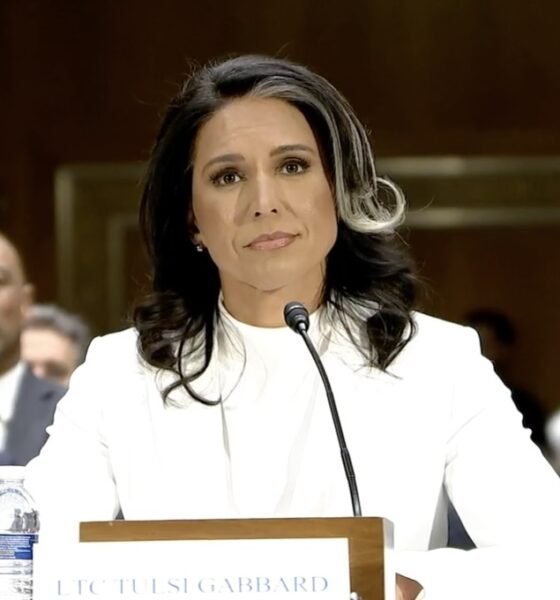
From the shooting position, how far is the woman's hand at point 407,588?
7.06 feet

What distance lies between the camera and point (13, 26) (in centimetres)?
757

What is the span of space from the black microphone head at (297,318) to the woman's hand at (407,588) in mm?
414

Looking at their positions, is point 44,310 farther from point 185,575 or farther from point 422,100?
point 185,575

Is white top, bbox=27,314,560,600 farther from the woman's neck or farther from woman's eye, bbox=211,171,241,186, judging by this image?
woman's eye, bbox=211,171,241,186

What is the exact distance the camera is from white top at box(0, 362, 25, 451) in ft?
14.7

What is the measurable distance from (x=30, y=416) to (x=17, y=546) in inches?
97.2

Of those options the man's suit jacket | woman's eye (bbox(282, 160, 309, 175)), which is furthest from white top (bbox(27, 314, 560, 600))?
the man's suit jacket

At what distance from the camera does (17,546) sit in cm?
204

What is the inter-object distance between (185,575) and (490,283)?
5923mm

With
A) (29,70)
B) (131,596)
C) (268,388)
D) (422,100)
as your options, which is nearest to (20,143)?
(29,70)

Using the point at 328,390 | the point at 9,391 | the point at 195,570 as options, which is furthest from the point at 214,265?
the point at 9,391

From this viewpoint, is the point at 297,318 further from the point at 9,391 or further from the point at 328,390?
the point at 9,391

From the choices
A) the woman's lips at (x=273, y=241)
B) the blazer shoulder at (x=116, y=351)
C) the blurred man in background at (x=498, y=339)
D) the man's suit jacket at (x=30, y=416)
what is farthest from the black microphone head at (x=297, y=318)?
the blurred man in background at (x=498, y=339)

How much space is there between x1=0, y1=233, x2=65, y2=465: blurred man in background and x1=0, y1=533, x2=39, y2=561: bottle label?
219 cm
